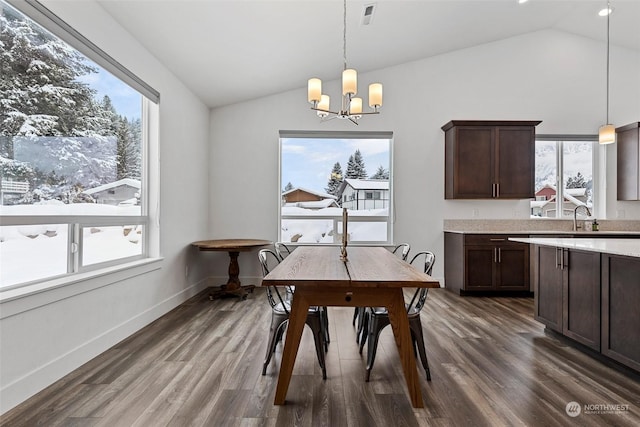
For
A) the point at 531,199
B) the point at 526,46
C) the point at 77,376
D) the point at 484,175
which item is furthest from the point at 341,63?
the point at 77,376

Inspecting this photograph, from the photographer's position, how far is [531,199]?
16.9ft

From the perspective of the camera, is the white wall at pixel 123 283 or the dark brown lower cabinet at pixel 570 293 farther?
the dark brown lower cabinet at pixel 570 293

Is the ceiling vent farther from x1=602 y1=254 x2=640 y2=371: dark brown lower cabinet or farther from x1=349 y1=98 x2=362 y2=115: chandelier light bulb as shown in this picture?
x1=602 y1=254 x2=640 y2=371: dark brown lower cabinet

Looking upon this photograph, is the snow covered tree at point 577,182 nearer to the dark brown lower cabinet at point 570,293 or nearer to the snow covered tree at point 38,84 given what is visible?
the dark brown lower cabinet at point 570,293

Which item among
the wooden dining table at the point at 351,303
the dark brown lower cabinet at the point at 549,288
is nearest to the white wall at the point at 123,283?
the wooden dining table at the point at 351,303

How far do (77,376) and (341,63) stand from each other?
14.2ft

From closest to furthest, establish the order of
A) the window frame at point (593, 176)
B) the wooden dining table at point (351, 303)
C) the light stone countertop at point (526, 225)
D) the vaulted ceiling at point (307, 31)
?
the wooden dining table at point (351, 303) < the vaulted ceiling at point (307, 31) < the light stone countertop at point (526, 225) < the window frame at point (593, 176)

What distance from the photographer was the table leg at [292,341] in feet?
6.39

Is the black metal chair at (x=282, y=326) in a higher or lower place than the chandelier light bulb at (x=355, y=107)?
lower

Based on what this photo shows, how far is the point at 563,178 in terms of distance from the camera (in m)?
5.26

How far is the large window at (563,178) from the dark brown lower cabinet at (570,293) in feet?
8.20

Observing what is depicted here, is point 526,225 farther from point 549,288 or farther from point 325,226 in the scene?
point 325,226

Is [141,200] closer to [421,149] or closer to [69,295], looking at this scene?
[69,295]

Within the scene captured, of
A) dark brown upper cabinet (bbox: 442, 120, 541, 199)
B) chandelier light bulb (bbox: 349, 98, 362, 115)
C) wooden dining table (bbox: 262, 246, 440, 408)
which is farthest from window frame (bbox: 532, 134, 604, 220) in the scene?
wooden dining table (bbox: 262, 246, 440, 408)
